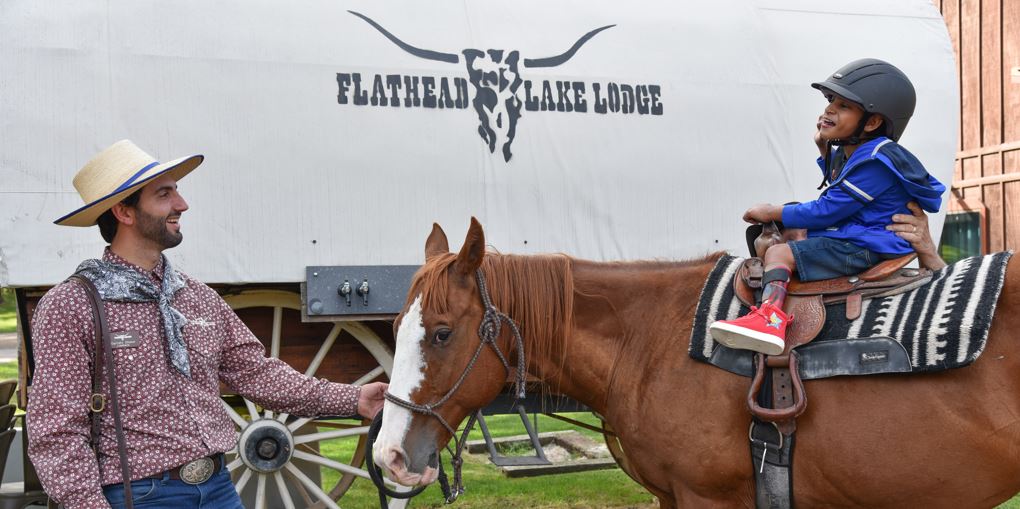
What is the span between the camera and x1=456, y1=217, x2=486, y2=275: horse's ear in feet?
9.15

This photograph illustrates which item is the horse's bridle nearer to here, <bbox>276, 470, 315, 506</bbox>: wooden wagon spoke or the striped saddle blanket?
the striped saddle blanket

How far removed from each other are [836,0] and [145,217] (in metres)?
4.65

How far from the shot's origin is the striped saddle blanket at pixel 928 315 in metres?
2.71

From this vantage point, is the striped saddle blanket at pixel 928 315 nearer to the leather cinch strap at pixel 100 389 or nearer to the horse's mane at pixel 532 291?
the horse's mane at pixel 532 291

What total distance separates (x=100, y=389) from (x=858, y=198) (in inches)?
98.6

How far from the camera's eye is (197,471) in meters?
2.48

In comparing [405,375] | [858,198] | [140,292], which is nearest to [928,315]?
[858,198]

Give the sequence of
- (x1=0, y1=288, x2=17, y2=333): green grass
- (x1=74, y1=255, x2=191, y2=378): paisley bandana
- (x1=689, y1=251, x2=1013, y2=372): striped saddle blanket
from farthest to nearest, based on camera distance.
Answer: (x1=0, y1=288, x2=17, y2=333): green grass < (x1=689, y1=251, x2=1013, y2=372): striped saddle blanket < (x1=74, y1=255, x2=191, y2=378): paisley bandana

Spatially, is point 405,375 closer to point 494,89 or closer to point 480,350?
point 480,350

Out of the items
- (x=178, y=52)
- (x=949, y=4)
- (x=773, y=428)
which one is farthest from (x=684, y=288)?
(x=949, y=4)

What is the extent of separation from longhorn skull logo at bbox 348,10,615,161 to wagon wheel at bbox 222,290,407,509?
1.32 metres

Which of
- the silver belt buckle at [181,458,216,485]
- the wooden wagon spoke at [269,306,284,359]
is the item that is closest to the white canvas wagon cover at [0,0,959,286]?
the wooden wagon spoke at [269,306,284,359]

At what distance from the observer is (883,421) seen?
109 inches

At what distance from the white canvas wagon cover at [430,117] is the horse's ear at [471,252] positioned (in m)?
1.81
